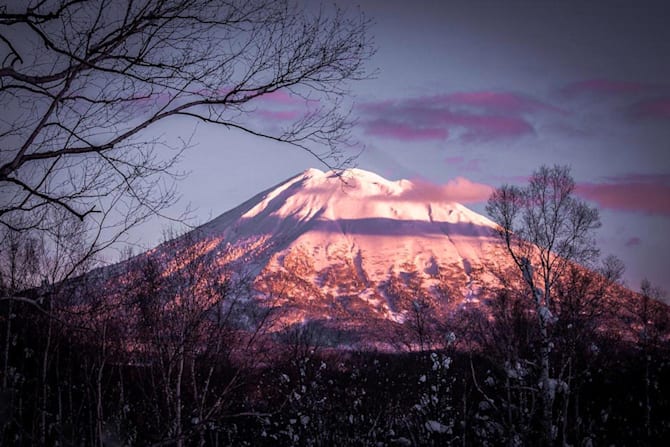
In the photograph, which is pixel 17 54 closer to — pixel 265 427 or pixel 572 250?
pixel 265 427

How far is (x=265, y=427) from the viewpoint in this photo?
2172 centimetres

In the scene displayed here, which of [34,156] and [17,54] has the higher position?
[17,54]

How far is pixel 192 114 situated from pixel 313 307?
193 m

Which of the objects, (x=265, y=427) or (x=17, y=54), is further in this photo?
(x=265, y=427)

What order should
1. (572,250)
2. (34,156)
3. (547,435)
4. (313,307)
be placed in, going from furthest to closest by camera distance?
(313,307), (572,250), (547,435), (34,156)

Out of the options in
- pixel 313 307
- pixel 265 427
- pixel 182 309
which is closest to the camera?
pixel 182 309

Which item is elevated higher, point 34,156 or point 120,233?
point 34,156

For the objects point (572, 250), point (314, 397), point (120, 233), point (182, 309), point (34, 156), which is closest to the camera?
point (34, 156)

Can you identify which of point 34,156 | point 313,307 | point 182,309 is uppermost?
point 34,156

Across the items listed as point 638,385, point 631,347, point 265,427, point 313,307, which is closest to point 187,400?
point 265,427

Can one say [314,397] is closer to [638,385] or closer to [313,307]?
[638,385]

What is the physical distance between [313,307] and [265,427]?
176 m

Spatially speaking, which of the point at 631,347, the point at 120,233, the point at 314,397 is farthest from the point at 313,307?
the point at 120,233

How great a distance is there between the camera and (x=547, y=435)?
7.61 meters
